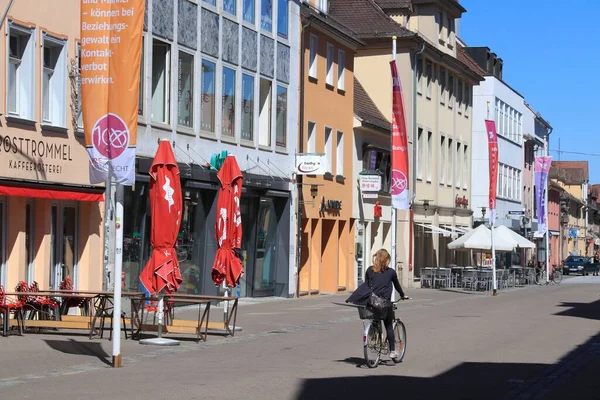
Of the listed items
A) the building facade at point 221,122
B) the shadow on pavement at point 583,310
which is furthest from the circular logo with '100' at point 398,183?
the shadow on pavement at point 583,310

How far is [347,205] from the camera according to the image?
4366 centimetres

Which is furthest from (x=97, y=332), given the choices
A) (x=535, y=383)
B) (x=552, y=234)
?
(x=552, y=234)

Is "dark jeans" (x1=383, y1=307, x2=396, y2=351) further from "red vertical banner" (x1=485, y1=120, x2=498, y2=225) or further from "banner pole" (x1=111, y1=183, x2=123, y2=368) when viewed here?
"red vertical banner" (x1=485, y1=120, x2=498, y2=225)

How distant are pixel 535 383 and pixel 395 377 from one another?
1777 mm

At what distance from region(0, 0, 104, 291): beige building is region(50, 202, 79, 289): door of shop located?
0.02 meters

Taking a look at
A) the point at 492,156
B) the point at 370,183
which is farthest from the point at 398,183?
the point at 492,156

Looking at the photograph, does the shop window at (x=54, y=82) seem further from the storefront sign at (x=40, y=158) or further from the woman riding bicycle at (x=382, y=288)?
the woman riding bicycle at (x=382, y=288)

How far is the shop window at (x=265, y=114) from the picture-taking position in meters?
36.2

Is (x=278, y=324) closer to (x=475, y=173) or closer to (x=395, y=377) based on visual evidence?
(x=395, y=377)

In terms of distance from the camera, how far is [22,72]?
23.2 metres

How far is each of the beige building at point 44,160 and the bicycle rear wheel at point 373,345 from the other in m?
8.23

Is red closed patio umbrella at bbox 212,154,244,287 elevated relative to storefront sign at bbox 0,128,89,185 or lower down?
lower down

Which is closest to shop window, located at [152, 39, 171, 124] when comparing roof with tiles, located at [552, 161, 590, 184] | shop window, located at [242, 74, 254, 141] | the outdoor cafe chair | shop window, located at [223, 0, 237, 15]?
shop window, located at [223, 0, 237, 15]

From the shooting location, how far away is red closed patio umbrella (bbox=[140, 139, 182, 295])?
66.4ft
